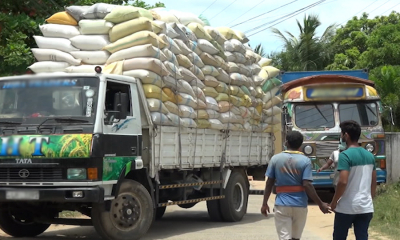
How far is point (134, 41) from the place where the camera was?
10.1 m

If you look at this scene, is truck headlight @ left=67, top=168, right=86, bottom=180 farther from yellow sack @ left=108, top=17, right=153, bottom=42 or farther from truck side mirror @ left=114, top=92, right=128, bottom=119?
yellow sack @ left=108, top=17, right=153, bottom=42

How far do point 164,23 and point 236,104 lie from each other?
2770mm

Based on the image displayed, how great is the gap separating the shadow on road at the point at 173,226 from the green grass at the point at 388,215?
232 centimetres

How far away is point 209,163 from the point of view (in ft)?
39.8

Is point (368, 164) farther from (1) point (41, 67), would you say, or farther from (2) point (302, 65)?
(2) point (302, 65)

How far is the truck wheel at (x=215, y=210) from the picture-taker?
13.0 m

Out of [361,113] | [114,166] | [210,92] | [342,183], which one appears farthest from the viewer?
[361,113]

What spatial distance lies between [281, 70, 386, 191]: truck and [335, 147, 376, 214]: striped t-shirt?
909cm

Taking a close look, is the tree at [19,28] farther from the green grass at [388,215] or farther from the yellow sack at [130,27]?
the green grass at [388,215]

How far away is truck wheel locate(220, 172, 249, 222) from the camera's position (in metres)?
12.9

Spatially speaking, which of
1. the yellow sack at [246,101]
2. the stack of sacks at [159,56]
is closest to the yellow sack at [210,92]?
the stack of sacks at [159,56]

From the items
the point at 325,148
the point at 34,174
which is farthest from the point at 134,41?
the point at 325,148

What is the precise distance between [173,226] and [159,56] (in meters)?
3.61

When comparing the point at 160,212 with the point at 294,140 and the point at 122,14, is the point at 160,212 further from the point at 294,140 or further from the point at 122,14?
the point at 294,140
